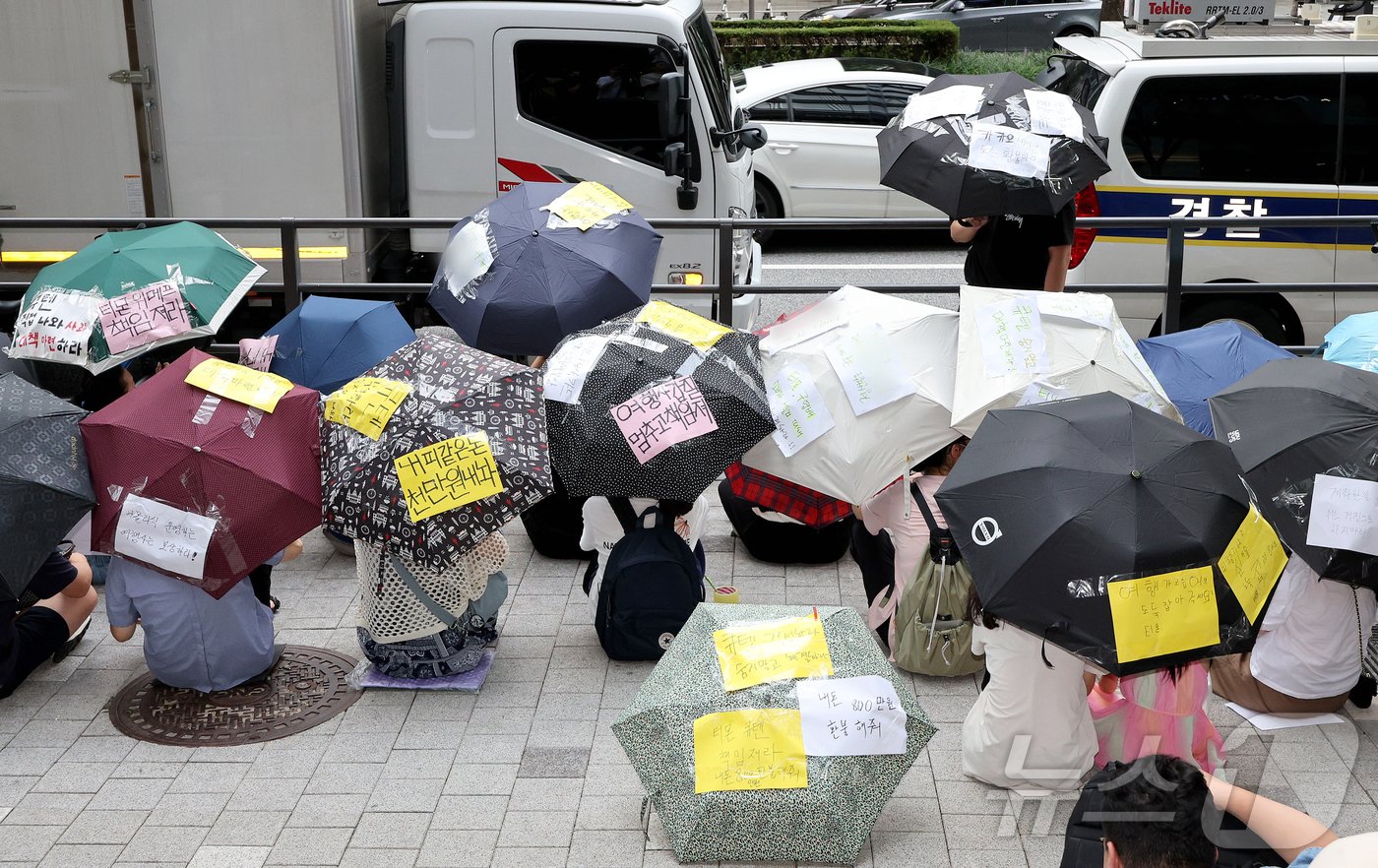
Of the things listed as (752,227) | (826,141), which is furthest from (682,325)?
(826,141)

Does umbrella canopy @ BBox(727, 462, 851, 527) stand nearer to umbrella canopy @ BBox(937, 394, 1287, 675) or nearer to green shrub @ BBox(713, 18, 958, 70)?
umbrella canopy @ BBox(937, 394, 1287, 675)

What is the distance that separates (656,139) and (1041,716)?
4.96 m

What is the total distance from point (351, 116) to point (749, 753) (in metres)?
5.17

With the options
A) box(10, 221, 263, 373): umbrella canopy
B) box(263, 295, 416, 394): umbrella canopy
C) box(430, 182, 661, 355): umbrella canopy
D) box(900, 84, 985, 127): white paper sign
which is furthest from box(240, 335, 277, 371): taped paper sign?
box(900, 84, 985, 127): white paper sign

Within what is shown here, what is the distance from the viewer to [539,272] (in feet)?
20.0

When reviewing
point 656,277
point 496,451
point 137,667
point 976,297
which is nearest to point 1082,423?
point 976,297

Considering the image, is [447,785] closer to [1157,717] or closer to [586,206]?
[1157,717]

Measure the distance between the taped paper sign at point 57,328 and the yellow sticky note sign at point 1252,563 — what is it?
177 inches

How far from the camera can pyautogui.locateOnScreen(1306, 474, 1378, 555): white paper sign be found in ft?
14.9

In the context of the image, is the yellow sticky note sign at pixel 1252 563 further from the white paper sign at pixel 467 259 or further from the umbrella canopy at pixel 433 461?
the white paper sign at pixel 467 259

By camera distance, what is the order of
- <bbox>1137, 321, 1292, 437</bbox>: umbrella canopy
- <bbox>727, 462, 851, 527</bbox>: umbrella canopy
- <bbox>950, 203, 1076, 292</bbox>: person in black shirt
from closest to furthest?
<bbox>1137, 321, 1292, 437</bbox>: umbrella canopy → <bbox>727, 462, 851, 527</bbox>: umbrella canopy → <bbox>950, 203, 1076, 292</bbox>: person in black shirt

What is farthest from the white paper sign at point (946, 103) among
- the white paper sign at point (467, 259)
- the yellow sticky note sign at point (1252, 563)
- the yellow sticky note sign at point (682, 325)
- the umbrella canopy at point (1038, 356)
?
the yellow sticky note sign at point (1252, 563)

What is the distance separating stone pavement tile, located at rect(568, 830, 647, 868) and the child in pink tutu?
1.63 meters

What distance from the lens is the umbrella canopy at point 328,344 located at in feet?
20.3
